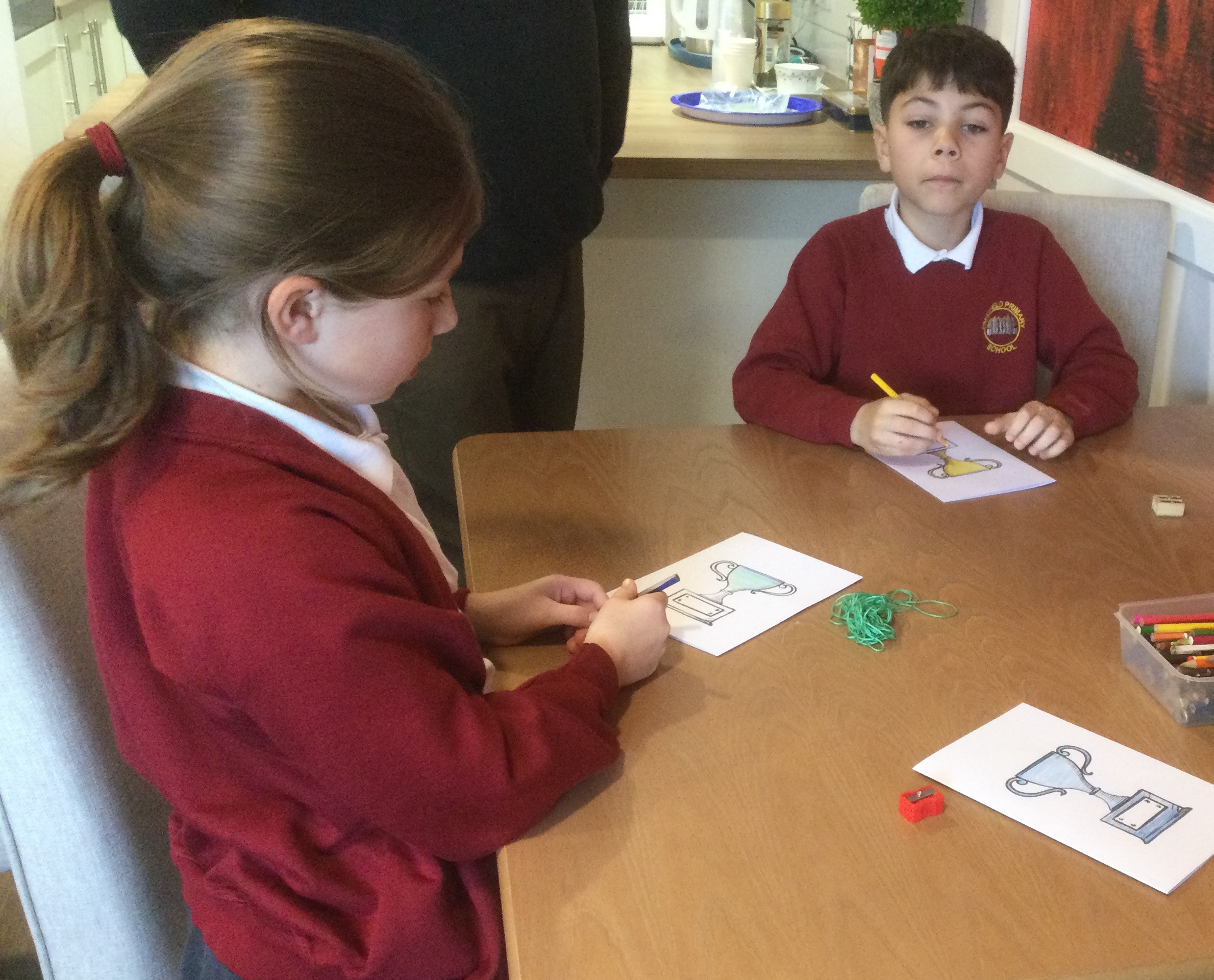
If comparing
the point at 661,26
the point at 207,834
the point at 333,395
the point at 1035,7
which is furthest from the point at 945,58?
the point at 661,26

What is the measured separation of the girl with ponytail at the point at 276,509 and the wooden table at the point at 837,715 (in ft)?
0.27

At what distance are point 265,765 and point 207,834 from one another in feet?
0.30

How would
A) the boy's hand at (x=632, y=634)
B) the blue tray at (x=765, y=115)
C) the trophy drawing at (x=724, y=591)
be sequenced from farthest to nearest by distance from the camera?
the blue tray at (x=765, y=115) < the trophy drawing at (x=724, y=591) < the boy's hand at (x=632, y=634)

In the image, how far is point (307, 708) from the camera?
2.49ft

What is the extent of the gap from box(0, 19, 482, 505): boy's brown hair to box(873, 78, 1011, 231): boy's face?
948 mm

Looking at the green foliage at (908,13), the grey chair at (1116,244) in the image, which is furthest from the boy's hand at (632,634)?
the green foliage at (908,13)

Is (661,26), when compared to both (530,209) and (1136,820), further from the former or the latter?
(1136,820)

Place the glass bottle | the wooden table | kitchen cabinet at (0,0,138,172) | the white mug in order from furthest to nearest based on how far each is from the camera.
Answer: kitchen cabinet at (0,0,138,172) < the glass bottle < the white mug < the wooden table

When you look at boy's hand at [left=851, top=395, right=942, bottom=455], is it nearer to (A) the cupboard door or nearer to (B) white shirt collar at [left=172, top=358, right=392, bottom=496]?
(B) white shirt collar at [left=172, top=358, right=392, bottom=496]

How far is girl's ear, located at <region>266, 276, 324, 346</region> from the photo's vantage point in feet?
2.73

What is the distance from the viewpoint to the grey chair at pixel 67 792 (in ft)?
3.14

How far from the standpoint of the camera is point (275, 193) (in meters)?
0.80

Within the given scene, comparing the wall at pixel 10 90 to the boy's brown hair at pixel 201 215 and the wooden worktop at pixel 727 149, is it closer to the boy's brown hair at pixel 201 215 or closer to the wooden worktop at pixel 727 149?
the wooden worktop at pixel 727 149

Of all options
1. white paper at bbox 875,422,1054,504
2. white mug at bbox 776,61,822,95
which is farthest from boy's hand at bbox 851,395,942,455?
white mug at bbox 776,61,822,95
